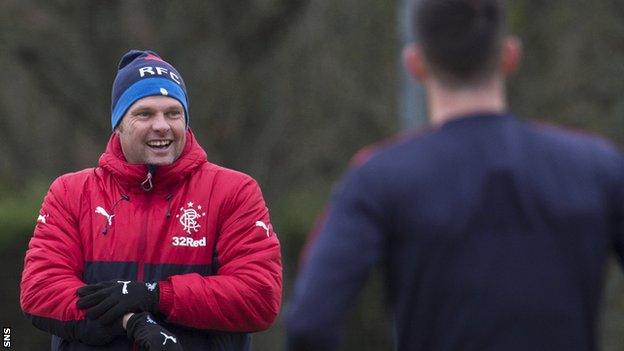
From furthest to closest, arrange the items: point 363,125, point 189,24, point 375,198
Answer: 1. point 363,125
2. point 189,24
3. point 375,198

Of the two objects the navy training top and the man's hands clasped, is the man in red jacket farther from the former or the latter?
the navy training top

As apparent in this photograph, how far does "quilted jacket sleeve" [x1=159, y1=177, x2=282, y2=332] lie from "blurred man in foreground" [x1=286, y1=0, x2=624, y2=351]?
1554 millimetres

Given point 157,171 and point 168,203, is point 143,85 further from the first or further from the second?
point 168,203

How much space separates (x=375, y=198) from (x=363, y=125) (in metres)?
16.4

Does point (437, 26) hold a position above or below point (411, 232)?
above

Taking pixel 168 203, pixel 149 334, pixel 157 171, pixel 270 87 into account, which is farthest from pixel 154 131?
pixel 270 87

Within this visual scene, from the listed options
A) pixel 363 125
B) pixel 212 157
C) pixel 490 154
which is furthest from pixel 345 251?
pixel 363 125

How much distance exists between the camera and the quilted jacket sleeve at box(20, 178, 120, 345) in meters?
4.97

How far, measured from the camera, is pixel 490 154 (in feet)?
10.9

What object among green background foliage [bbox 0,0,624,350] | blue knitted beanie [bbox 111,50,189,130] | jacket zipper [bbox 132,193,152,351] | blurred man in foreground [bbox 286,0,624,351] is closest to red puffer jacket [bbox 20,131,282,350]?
jacket zipper [bbox 132,193,152,351]

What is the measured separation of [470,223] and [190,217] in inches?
74.1

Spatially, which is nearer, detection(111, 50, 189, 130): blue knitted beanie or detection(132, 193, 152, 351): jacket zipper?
detection(132, 193, 152, 351): jacket zipper

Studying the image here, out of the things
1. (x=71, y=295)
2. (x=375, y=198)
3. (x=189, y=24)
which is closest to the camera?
(x=375, y=198)

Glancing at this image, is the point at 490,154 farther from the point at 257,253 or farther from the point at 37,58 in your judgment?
the point at 37,58
